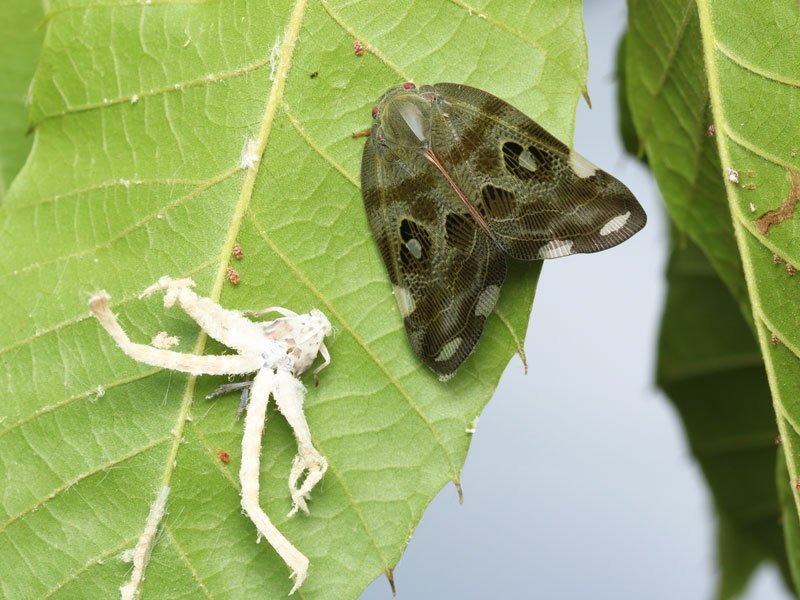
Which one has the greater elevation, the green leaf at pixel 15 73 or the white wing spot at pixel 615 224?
the green leaf at pixel 15 73

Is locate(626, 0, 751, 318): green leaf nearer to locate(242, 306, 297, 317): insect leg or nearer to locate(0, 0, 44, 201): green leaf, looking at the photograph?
locate(242, 306, 297, 317): insect leg

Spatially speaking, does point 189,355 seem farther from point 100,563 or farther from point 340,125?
point 340,125

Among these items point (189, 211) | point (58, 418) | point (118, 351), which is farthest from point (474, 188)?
point (58, 418)

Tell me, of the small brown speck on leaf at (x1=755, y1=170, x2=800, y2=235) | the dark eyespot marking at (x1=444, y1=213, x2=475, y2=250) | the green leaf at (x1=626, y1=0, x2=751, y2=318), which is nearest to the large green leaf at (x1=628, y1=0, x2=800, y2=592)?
the small brown speck on leaf at (x1=755, y1=170, x2=800, y2=235)

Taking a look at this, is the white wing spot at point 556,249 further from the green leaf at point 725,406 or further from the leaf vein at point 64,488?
the green leaf at point 725,406

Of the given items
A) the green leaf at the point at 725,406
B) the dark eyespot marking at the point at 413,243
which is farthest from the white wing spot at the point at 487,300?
the green leaf at the point at 725,406

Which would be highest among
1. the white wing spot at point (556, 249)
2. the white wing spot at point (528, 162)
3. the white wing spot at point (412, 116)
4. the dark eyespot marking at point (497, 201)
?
the white wing spot at point (412, 116)

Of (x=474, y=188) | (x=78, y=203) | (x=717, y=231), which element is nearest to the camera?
(x=78, y=203)
